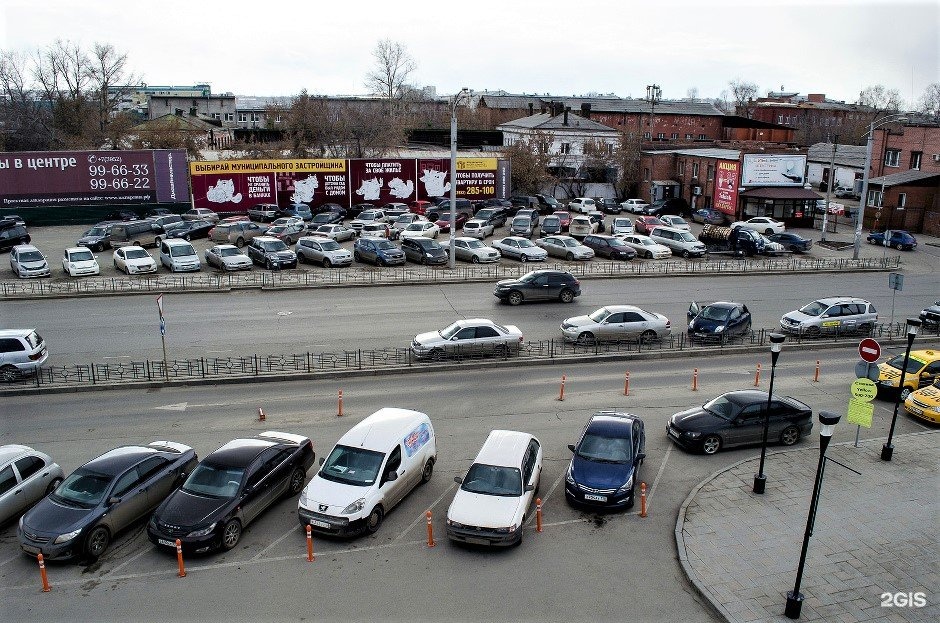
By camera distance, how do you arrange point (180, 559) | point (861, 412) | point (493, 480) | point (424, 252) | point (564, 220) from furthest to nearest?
point (564, 220) < point (424, 252) < point (861, 412) < point (493, 480) < point (180, 559)

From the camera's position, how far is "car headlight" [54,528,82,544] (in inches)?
488

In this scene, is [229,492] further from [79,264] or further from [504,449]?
[79,264]

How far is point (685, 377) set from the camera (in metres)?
22.4

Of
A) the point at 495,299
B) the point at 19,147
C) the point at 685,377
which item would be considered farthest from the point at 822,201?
the point at 19,147

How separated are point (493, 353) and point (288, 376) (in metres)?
6.37

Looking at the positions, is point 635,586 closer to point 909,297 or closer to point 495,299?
point 495,299

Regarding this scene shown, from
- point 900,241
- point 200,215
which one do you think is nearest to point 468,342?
point 200,215

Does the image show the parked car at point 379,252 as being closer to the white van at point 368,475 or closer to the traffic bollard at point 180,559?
the white van at point 368,475

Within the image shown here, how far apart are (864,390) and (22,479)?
17.2 meters

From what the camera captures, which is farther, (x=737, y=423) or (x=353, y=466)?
(x=737, y=423)

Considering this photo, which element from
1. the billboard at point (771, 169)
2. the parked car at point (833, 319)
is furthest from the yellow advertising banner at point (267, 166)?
the parked car at point (833, 319)

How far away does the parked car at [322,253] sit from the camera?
1459 inches

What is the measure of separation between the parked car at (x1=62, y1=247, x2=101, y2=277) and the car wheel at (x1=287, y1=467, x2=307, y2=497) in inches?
956

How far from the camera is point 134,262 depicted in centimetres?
3484
